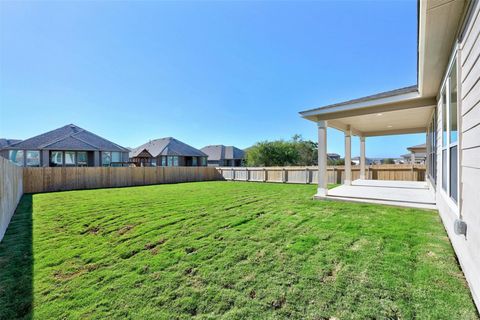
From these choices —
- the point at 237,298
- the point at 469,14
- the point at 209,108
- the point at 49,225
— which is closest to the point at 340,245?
the point at 237,298

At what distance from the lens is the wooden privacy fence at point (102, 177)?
480 inches

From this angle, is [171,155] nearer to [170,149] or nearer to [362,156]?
[170,149]

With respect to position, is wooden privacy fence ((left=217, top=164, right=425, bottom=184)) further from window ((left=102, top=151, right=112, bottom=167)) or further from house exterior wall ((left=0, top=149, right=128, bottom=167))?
house exterior wall ((left=0, top=149, right=128, bottom=167))

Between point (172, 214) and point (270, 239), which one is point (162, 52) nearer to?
point (172, 214)

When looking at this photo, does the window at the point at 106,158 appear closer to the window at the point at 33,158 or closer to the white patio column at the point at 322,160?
the window at the point at 33,158

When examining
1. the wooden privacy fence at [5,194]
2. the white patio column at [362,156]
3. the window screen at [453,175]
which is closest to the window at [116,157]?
the wooden privacy fence at [5,194]

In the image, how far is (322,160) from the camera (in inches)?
284

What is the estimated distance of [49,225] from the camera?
5.03 meters

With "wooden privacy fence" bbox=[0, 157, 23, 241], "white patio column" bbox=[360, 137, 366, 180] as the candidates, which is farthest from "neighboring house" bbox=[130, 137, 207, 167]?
"white patio column" bbox=[360, 137, 366, 180]

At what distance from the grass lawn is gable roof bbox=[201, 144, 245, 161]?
103ft

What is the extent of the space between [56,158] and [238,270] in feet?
73.3

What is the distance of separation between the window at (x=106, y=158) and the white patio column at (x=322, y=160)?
66.8 feet

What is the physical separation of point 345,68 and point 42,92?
20.9 metres

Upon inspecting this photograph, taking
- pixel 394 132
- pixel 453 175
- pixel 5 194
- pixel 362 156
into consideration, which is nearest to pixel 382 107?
pixel 453 175
